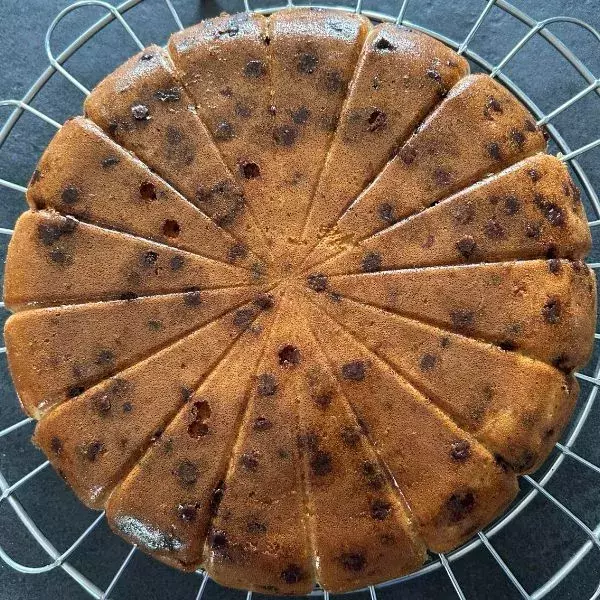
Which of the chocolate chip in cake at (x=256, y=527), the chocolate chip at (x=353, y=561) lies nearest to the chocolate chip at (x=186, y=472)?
the chocolate chip in cake at (x=256, y=527)

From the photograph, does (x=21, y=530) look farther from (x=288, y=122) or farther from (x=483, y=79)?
(x=483, y=79)

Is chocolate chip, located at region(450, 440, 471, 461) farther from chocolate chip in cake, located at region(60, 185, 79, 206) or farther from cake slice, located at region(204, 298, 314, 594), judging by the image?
chocolate chip in cake, located at region(60, 185, 79, 206)

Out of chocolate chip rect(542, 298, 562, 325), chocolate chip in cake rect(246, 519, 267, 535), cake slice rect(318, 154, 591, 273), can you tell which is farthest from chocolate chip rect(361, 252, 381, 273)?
chocolate chip in cake rect(246, 519, 267, 535)

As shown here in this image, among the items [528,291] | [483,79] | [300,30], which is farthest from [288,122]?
[528,291]

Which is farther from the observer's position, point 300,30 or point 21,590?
point 21,590

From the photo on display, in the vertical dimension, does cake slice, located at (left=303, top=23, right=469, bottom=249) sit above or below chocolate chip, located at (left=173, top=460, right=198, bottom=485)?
above

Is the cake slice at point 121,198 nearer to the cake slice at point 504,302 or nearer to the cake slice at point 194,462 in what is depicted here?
the cake slice at point 194,462

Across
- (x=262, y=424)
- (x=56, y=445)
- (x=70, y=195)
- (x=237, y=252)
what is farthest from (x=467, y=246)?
(x=56, y=445)
